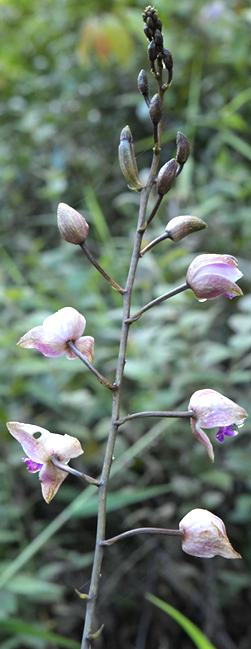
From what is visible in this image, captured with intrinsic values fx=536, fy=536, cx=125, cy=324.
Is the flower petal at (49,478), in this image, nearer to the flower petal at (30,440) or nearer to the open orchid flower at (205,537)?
the flower petal at (30,440)

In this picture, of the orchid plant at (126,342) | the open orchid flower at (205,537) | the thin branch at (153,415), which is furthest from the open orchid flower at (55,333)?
the open orchid flower at (205,537)

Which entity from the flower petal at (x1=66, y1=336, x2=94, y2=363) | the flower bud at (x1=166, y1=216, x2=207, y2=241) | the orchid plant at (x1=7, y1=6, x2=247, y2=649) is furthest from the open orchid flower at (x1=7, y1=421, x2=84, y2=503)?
the flower bud at (x1=166, y1=216, x2=207, y2=241)

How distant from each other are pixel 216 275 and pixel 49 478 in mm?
266

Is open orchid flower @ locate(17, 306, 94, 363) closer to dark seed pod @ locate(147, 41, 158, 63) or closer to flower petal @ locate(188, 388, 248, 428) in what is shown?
flower petal @ locate(188, 388, 248, 428)

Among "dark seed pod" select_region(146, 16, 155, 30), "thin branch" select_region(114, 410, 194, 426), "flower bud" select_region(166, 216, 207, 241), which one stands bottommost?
"thin branch" select_region(114, 410, 194, 426)

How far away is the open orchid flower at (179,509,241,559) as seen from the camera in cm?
50

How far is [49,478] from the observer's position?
0.54 metres

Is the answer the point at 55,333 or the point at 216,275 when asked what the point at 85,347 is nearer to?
the point at 55,333

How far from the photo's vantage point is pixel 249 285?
1.76 m

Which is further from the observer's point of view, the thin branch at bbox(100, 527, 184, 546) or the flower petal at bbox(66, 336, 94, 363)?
the flower petal at bbox(66, 336, 94, 363)

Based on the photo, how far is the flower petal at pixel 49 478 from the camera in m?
0.53

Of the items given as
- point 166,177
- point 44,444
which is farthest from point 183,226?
point 44,444

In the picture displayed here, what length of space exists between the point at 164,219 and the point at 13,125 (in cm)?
84

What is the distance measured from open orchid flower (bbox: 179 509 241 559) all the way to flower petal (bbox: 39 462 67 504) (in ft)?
0.44
